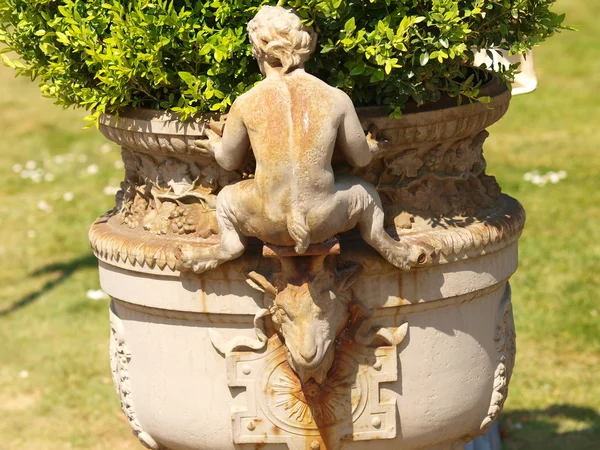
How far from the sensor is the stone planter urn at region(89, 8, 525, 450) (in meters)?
2.53

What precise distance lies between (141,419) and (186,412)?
24 centimetres

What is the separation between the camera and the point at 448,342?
290cm

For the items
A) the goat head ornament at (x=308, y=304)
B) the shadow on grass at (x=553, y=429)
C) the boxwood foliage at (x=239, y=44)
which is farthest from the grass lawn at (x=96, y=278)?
the boxwood foliage at (x=239, y=44)

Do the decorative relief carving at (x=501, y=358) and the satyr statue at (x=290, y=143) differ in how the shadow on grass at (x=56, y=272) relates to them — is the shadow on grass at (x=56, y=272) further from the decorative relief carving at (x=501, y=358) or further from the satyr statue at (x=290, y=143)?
the satyr statue at (x=290, y=143)

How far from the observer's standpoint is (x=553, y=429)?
181 inches

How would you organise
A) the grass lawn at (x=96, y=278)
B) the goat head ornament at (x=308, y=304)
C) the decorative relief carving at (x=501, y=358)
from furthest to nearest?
the grass lawn at (x=96, y=278)
the decorative relief carving at (x=501, y=358)
the goat head ornament at (x=308, y=304)

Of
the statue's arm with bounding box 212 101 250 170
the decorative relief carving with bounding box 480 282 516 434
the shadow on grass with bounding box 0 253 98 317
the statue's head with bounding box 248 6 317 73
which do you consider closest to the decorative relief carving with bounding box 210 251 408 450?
the statue's arm with bounding box 212 101 250 170

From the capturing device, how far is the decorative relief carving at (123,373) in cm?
309

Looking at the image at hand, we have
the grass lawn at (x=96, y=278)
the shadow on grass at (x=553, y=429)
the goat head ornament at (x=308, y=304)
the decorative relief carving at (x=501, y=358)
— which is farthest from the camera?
the grass lawn at (x=96, y=278)

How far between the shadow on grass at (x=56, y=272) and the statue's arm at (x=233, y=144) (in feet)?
13.0

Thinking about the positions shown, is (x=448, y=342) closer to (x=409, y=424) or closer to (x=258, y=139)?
(x=409, y=424)

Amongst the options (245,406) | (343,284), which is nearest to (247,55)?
(343,284)

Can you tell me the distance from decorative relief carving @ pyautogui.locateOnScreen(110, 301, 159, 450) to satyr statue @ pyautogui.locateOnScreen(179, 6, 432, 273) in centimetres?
68

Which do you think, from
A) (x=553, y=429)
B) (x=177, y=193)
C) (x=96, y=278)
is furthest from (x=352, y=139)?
(x=96, y=278)
